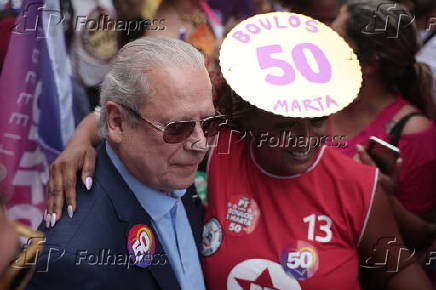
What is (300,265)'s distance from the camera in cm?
209

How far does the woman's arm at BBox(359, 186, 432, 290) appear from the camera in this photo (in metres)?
2.16

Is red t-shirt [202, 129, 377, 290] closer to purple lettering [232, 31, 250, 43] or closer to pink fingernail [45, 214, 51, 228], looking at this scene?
purple lettering [232, 31, 250, 43]

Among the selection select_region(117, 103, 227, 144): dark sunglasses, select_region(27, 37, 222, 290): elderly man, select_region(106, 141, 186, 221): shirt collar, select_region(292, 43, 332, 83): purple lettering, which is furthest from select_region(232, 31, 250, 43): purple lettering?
select_region(106, 141, 186, 221): shirt collar

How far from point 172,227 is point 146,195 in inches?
7.4

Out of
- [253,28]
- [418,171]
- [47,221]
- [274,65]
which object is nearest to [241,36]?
[253,28]

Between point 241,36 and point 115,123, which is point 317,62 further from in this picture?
point 115,123

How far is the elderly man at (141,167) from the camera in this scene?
1737mm

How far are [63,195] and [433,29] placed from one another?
2.54 m

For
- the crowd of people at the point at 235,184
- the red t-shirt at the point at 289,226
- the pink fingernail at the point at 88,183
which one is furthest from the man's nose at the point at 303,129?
the pink fingernail at the point at 88,183

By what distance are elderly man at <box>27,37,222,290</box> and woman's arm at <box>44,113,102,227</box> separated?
1.0 inches

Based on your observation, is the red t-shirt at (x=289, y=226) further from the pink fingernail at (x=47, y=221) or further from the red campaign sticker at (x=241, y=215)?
the pink fingernail at (x=47, y=221)

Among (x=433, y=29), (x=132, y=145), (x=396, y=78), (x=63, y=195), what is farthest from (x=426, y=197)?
(x=63, y=195)

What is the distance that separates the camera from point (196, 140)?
74.8 inches

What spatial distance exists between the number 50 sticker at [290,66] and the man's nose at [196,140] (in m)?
0.22
